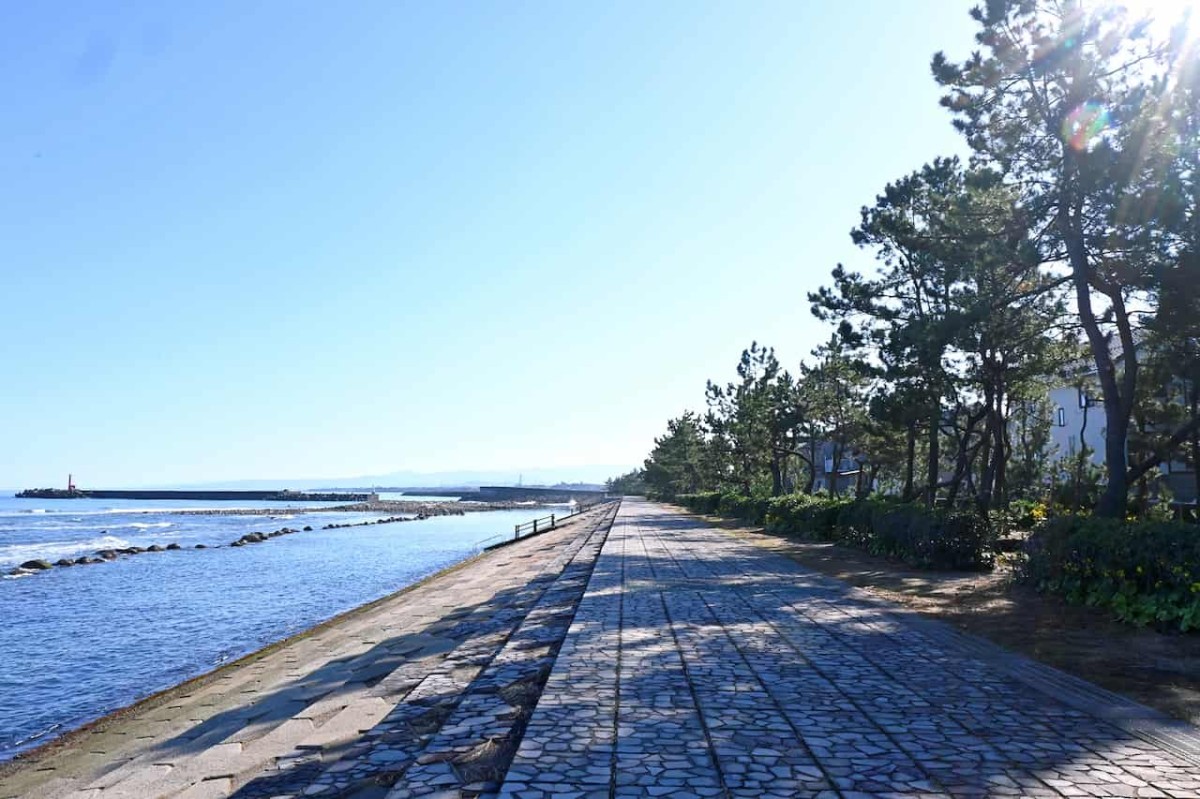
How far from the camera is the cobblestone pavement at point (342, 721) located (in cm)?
527

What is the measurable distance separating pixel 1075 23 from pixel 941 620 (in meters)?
10.1

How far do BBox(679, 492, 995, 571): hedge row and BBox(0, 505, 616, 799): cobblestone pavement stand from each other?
23.5ft

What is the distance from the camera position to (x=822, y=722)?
18.5 feet

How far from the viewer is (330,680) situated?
10.6 metres

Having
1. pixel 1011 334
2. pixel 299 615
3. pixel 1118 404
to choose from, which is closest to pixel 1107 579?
pixel 1118 404

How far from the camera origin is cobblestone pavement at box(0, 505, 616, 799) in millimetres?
5266

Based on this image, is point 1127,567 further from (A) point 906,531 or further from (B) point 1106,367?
(A) point 906,531

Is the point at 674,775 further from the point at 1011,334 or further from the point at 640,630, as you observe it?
the point at 1011,334

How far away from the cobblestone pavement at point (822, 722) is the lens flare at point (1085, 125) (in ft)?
28.3

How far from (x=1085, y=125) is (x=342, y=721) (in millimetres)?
14152

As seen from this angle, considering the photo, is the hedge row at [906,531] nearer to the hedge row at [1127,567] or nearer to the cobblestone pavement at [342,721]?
the hedge row at [1127,567]

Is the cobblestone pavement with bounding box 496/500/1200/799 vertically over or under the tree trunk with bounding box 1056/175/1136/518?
under

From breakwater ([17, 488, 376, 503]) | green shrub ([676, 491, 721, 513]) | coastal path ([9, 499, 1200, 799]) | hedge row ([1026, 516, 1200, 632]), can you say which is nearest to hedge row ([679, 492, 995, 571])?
hedge row ([1026, 516, 1200, 632])

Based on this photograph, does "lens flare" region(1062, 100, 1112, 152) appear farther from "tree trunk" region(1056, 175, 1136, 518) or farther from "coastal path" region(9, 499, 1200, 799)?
"coastal path" region(9, 499, 1200, 799)
